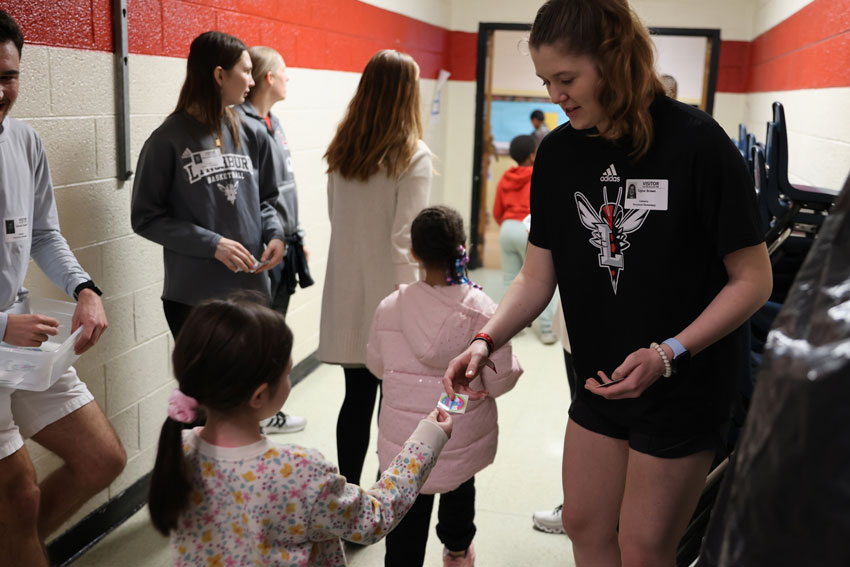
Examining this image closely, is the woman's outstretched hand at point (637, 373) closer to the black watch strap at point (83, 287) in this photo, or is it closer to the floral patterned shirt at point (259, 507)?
the floral patterned shirt at point (259, 507)

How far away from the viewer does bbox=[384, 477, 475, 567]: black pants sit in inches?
88.1

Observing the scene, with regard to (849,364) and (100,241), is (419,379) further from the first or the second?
(849,364)

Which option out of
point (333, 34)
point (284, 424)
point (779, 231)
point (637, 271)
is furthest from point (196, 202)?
point (333, 34)

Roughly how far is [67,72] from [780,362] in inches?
103

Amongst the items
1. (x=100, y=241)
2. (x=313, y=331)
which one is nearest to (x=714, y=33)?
(x=313, y=331)

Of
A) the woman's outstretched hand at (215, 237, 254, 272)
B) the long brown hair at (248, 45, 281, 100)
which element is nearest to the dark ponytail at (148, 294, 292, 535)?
the woman's outstretched hand at (215, 237, 254, 272)

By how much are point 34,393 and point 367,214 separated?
49.0 inches

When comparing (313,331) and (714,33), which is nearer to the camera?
(313,331)

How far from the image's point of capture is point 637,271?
1549 millimetres

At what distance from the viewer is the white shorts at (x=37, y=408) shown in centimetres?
195

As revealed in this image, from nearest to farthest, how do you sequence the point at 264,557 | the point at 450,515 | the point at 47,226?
1. the point at 264,557
2. the point at 47,226
3. the point at 450,515

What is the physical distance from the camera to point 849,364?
0.31 m

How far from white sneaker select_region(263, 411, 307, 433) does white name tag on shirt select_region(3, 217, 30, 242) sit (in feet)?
6.48

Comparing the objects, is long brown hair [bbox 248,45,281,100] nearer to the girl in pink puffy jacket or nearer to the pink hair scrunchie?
the girl in pink puffy jacket
